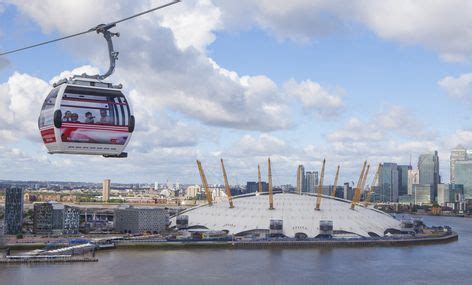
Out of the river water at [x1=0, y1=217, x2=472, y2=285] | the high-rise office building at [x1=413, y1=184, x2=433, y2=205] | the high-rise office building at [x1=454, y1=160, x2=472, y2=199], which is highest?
the high-rise office building at [x1=454, y1=160, x2=472, y2=199]

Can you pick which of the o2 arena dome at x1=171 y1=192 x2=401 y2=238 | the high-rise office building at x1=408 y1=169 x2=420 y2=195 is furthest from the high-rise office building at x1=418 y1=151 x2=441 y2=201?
the o2 arena dome at x1=171 y1=192 x2=401 y2=238

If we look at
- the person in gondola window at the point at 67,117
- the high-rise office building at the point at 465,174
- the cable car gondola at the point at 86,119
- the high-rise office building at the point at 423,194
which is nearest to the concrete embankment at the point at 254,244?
the cable car gondola at the point at 86,119

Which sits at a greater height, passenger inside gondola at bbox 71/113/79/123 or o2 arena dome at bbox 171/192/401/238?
passenger inside gondola at bbox 71/113/79/123

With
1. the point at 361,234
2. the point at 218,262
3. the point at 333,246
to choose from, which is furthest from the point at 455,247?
the point at 218,262

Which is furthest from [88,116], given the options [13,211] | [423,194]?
[423,194]

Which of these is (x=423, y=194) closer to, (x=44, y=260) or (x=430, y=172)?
(x=430, y=172)

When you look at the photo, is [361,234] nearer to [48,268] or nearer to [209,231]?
[209,231]

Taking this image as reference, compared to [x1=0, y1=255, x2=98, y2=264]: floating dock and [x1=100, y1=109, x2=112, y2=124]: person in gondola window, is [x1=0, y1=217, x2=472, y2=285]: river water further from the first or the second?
[x1=100, y1=109, x2=112, y2=124]: person in gondola window
